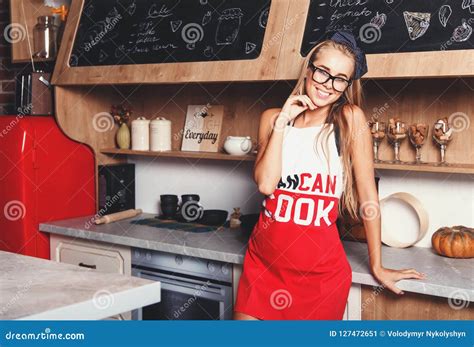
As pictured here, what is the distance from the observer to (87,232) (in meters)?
3.04

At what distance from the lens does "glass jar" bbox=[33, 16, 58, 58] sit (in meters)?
3.50

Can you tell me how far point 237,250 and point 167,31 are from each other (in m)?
1.15

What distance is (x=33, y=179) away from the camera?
316 cm

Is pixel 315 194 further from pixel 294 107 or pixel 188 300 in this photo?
pixel 188 300

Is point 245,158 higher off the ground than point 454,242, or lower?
higher

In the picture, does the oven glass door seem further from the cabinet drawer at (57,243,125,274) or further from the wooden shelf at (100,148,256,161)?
the wooden shelf at (100,148,256,161)

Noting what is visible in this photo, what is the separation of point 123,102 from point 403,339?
228 centimetres

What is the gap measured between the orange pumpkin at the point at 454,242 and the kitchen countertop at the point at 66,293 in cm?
139

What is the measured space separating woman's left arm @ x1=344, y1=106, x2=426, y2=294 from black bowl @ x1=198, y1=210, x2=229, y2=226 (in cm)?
108

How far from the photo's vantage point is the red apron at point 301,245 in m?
2.10

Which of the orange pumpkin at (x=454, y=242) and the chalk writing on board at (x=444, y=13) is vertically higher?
the chalk writing on board at (x=444, y=13)

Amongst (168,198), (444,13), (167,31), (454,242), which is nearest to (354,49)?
(444,13)

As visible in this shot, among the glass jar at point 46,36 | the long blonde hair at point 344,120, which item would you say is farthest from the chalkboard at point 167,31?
the long blonde hair at point 344,120

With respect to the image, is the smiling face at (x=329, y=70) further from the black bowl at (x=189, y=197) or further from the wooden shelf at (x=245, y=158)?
the black bowl at (x=189, y=197)
